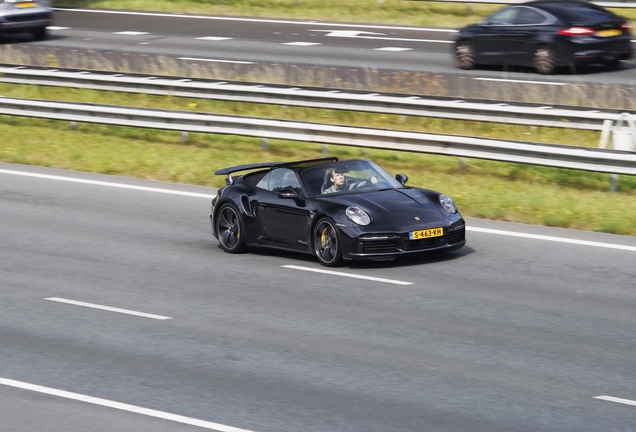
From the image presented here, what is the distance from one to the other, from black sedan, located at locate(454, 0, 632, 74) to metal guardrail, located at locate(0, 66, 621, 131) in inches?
210

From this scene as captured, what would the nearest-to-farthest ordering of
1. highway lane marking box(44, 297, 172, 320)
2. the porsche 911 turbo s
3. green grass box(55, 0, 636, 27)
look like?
highway lane marking box(44, 297, 172, 320) < the porsche 911 turbo s < green grass box(55, 0, 636, 27)

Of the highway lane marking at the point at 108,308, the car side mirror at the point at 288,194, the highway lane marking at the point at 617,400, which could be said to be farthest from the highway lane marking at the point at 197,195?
the highway lane marking at the point at 617,400

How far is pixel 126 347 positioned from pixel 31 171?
10847 millimetres

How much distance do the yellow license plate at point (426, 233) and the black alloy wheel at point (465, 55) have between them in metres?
13.9

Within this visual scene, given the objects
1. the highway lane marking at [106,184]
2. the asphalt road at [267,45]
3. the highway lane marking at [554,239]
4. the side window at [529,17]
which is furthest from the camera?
the asphalt road at [267,45]

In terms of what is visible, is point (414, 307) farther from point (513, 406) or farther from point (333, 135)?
point (333, 135)

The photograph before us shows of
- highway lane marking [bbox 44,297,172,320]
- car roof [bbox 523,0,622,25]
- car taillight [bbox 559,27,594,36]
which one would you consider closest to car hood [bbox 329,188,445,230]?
highway lane marking [bbox 44,297,172,320]

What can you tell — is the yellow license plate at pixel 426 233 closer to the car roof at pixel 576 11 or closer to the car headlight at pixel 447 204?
the car headlight at pixel 447 204

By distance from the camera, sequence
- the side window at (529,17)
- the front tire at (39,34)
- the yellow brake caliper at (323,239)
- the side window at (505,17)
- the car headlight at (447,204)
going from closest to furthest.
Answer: the yellow brake caliper at (323,239)
the car headlight at (447,204)
the side window at (529,17)
the side window at (505,17)
the front tire at (39,34)

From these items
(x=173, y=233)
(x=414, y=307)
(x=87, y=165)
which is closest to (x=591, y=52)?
(x=87, y=165)

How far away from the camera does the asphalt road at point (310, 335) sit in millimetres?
7695

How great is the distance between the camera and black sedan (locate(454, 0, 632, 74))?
23.7 meters

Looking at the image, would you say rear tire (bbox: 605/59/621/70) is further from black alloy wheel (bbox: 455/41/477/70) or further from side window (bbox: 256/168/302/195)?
side window (bbox: 256/168/302/195)

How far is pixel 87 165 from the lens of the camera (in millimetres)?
19938
